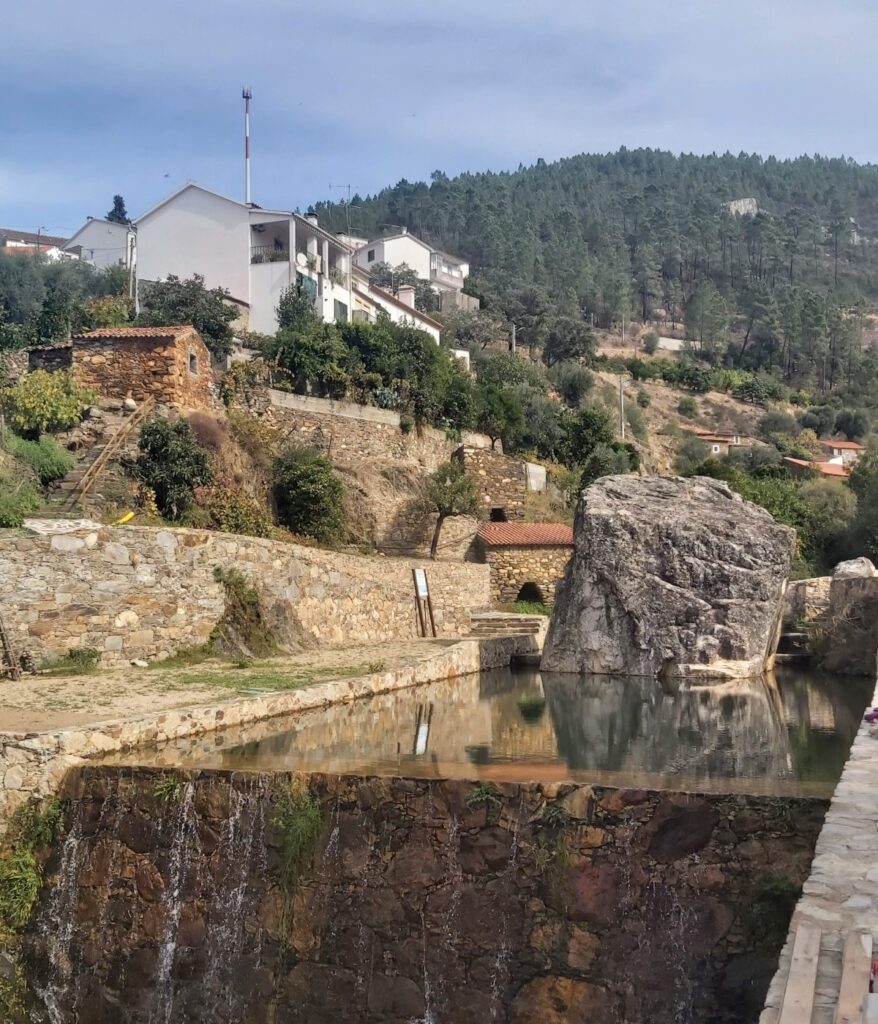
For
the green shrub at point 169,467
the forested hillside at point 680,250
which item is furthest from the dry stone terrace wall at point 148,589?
the forested hillside at point 680,250

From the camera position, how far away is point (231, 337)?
36500 millimetres

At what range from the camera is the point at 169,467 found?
21.9m

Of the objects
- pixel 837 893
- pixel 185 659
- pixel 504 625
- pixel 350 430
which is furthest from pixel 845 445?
pixel 837 893

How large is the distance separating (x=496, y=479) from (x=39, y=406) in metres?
19.5

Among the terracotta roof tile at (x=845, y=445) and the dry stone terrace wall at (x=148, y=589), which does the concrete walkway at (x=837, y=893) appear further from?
the terracotta roof tile at (x=845, y=445)

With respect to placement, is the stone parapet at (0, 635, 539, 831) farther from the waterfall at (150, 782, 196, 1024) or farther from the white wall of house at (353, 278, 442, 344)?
the white wall of house at (353, 278, 442, 344)

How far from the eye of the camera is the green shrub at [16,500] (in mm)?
15391

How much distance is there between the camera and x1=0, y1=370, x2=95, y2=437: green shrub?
73.3ft

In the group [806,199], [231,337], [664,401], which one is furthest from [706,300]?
[806,199]

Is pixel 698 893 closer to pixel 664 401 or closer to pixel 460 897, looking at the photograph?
pixel 460 897

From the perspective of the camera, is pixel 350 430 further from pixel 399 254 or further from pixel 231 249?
pixel 399 254

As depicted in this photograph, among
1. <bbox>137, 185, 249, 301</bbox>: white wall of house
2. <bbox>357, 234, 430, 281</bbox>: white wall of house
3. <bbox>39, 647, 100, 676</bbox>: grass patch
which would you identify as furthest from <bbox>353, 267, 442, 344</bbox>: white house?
<bbox>39, 647, 100, 676</bbox>: grass patch

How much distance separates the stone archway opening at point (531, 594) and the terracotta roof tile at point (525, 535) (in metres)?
1.42

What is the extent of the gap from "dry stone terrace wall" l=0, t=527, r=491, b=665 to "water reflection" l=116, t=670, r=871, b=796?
327 centimetres
